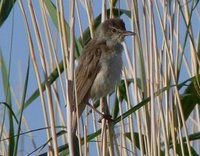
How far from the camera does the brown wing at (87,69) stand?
115 inches

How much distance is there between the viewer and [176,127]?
2566 millimetres

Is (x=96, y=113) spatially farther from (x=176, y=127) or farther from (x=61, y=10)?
(x=61, y=10)

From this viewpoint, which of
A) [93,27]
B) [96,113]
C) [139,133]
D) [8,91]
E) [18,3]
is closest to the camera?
[8,91]

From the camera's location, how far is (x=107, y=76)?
2938 millimetres

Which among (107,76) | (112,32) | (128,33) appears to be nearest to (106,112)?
(107,76)

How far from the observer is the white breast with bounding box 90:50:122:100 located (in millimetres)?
2869

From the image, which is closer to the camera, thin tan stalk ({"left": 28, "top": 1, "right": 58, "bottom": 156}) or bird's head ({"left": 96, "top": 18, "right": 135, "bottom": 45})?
thin tan stalk ({"left": 28, "top": 1, "right": 58, "bottom": 156})

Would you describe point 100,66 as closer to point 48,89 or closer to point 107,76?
point 107,76

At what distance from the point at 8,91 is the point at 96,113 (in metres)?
0.78

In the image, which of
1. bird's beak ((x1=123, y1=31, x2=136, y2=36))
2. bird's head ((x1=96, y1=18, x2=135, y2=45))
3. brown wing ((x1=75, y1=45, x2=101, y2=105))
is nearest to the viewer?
bird's beak ((x1=123, y1=31, x2=136, y2=36))

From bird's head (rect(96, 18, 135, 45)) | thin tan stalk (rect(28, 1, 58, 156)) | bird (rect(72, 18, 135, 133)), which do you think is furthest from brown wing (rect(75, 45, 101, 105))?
thin tan stalk (rect(28, 1, 58, 156))

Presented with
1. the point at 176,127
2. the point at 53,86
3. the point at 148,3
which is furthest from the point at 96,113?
the point at 148,3

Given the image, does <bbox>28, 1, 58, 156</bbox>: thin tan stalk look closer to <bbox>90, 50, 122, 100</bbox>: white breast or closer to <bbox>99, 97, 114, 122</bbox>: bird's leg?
<bbox>99, 97, 114, 122</bbox>: bird's leg

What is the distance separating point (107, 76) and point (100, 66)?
8 centimetres
